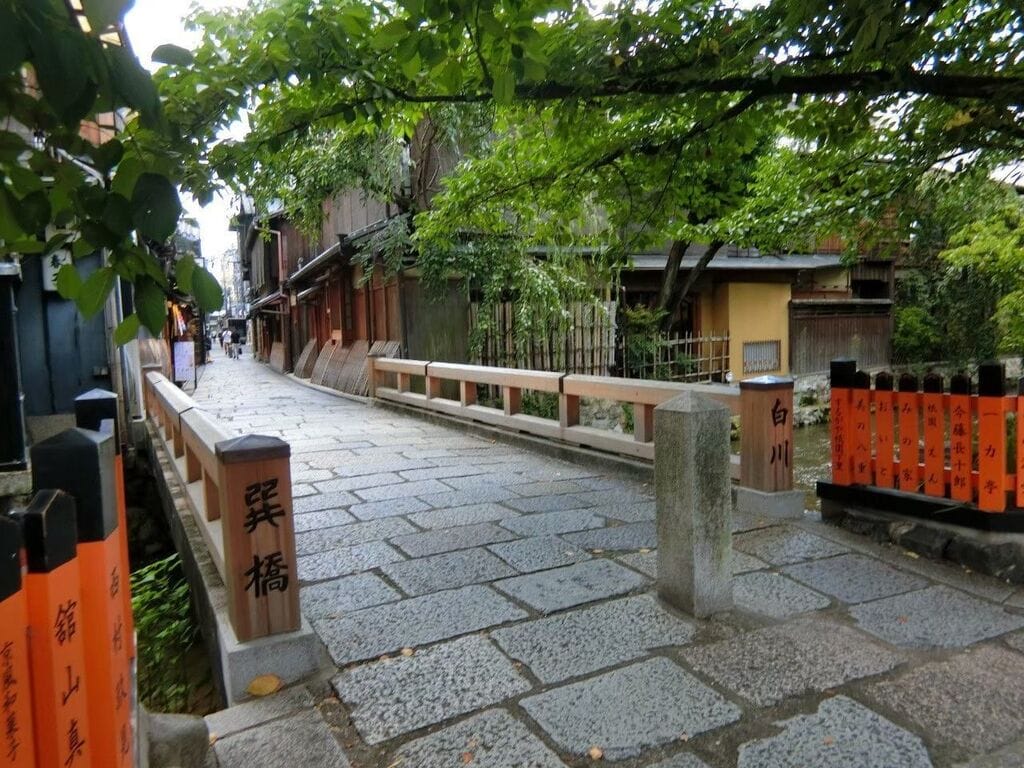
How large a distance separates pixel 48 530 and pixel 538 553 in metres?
3.67

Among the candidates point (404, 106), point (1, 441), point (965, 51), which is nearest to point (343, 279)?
point (1, 441)

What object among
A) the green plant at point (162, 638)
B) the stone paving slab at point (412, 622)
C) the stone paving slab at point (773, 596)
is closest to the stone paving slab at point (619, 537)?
the stone paving slab at point (773, 596)

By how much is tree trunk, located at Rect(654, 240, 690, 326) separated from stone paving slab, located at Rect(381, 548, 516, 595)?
12.0 metres

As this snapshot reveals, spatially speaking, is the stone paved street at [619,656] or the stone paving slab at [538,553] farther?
the stone paving slab at [538,553]

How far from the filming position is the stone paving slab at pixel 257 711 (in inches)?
112

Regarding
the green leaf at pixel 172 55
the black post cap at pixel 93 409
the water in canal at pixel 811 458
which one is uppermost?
the green leaf at pixel 172 55

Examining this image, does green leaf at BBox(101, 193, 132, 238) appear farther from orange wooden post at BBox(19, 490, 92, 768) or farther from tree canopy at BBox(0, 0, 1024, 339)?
orange wooden post at BBox(19, 490, 92, 768)

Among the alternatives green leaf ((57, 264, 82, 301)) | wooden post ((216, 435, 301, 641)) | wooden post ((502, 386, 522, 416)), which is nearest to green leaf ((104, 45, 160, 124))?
green leaf ((57, 264, 82, 301))

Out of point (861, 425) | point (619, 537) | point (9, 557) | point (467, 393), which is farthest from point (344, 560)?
point (467, 393)

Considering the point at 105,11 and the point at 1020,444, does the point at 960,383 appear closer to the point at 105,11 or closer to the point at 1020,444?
the point at 1020,444

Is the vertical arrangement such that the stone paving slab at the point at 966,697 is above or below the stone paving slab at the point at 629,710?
below

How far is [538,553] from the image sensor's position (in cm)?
486

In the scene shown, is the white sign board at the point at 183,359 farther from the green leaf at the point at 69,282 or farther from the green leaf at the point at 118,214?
the green leaf at the point at 118,214

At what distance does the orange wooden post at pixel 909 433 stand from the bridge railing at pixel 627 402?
0.79 metres
